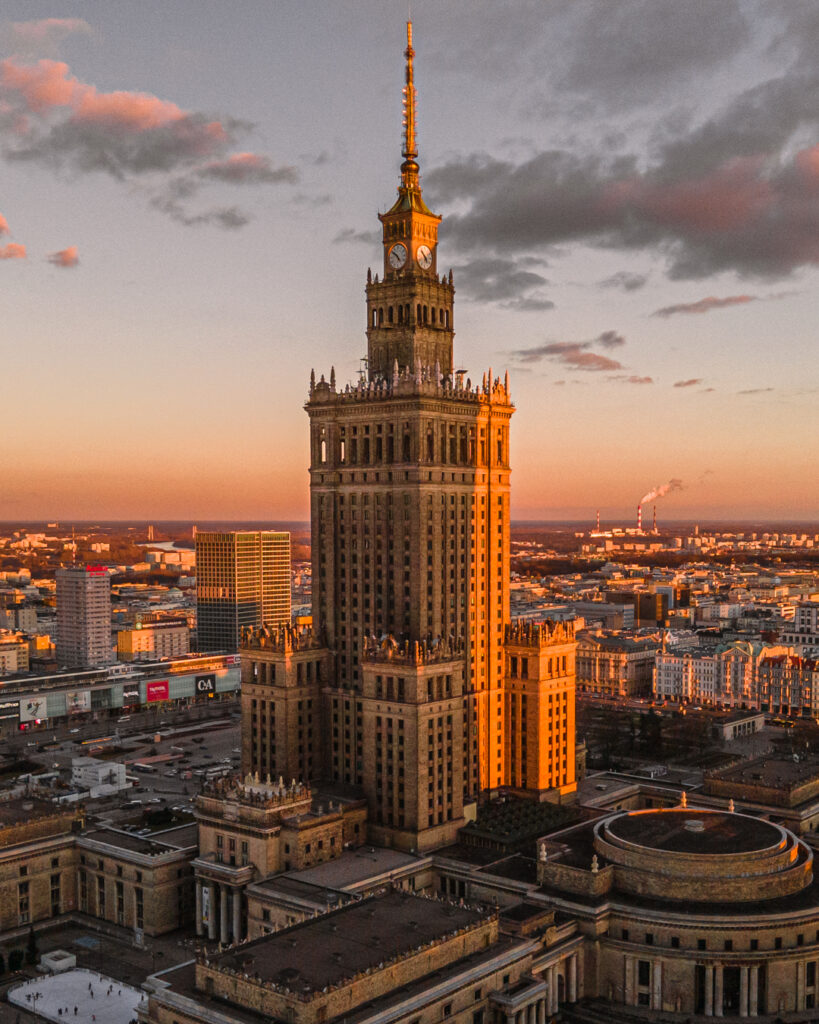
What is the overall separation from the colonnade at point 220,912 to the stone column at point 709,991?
166ft

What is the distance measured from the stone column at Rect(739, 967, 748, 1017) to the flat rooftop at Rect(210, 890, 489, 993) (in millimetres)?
26913

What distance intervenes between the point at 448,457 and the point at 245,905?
6267cm

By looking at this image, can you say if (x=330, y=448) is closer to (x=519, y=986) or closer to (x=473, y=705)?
(x=473, y=705)

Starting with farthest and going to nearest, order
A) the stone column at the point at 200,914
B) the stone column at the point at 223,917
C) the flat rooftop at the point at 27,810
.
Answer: the flat rooftop at the point at 27,810
the stone column at the point at 200,914
the stone column at the point at 223,917

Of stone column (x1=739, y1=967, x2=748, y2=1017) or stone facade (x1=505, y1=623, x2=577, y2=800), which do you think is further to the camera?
→ stone facade (x1=505, y1=623, x2=577, y2=800)

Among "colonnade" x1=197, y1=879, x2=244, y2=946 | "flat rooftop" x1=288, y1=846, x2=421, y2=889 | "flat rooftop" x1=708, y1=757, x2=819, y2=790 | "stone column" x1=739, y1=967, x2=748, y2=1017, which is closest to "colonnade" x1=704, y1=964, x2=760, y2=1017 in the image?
"stone column" x1=739, y1=967, x2=748, y2=1017

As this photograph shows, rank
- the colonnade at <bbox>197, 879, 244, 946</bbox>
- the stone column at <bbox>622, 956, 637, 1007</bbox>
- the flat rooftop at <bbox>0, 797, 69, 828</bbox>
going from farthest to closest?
the flat rooftop at <bbox>0, 797, 69, 828</bbox>
the colonnade at <bbox>197, 879, 244, 946</bbox>
the stone column at <bbox>622, 956, 637, 1007</bbox>

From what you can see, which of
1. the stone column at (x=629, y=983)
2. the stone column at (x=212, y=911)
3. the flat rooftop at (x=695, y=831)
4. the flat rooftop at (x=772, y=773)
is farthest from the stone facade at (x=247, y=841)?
the flat rooftop at (x=772, y=773)

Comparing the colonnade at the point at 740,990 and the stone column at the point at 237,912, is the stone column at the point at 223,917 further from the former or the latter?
the colonnade at the point at 740,990

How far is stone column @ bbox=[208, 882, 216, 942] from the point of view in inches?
5221

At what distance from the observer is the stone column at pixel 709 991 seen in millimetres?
113375

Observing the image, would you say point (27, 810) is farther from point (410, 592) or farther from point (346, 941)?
point (346, 941)

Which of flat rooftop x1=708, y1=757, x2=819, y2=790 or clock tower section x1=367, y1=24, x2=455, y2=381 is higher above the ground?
clock tower section x1=367, y1=24, x2=455, y2=381

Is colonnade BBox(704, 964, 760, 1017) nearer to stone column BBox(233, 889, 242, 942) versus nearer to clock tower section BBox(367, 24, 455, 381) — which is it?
stone column BBox(233, 889, 242, 942)
